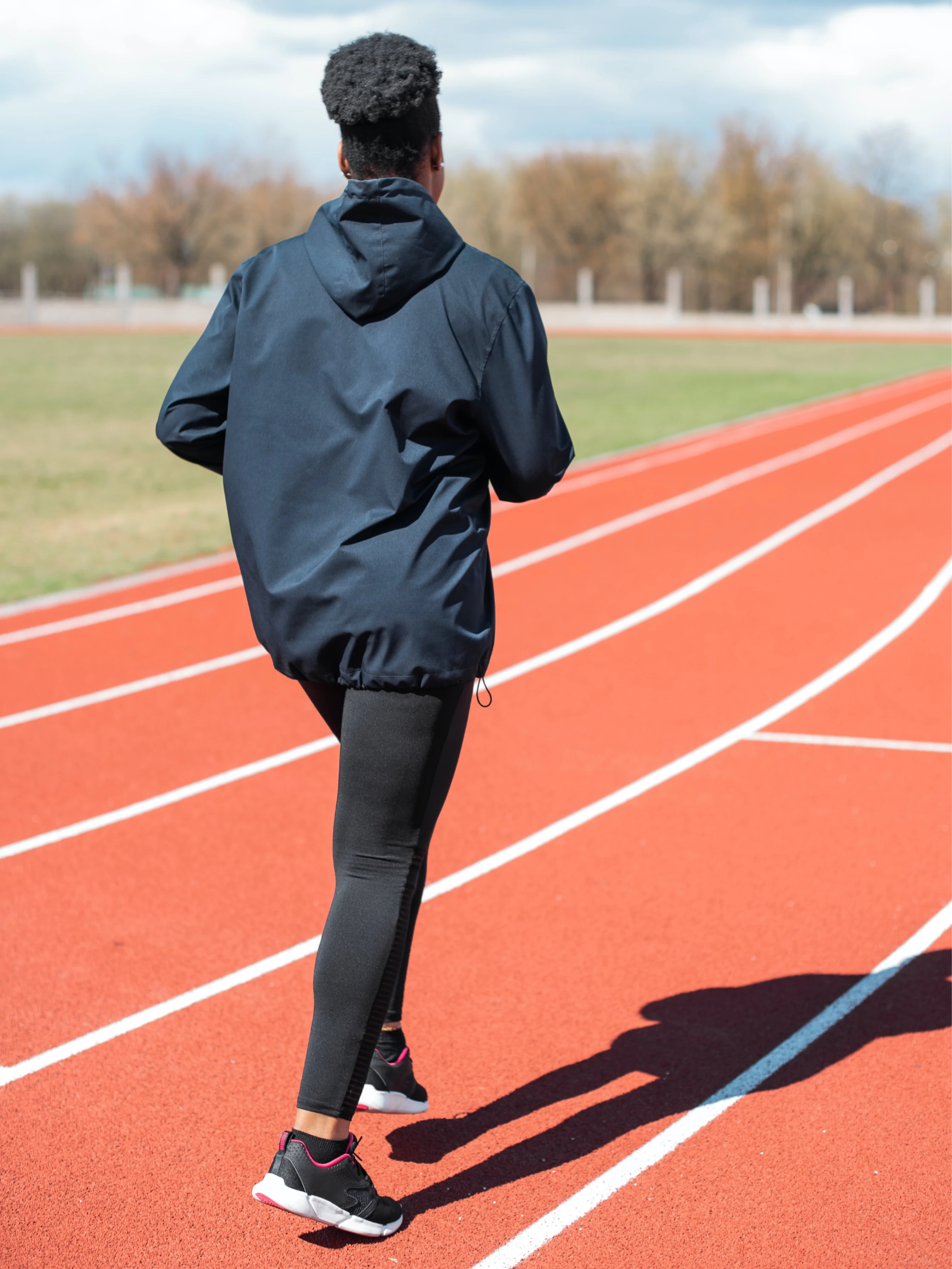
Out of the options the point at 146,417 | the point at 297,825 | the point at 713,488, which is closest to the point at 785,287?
the point at 146,417

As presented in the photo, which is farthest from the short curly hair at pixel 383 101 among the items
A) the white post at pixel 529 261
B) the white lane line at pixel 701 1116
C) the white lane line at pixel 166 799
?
the white post at pixel 529 261

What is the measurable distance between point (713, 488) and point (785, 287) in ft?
248

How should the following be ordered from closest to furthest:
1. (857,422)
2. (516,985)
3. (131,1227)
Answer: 1. (131,1227)
2. (516,985)
3. (857,422)

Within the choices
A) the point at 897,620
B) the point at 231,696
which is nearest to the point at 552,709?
the point at 231,696

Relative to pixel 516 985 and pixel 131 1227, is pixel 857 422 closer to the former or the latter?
pixel 516 985

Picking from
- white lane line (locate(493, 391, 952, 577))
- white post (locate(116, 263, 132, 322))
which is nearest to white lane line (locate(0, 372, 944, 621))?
white lane line (locate(493, 391, 952, 577))

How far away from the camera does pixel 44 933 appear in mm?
4301

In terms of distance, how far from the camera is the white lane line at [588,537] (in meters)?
8.88

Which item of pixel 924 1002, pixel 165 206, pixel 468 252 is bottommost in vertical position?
pixel 924 1002

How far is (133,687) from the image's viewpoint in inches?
289

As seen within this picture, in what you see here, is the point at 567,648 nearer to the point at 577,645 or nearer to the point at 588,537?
the point at 577,645

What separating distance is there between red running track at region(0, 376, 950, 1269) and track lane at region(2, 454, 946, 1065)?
0.02m

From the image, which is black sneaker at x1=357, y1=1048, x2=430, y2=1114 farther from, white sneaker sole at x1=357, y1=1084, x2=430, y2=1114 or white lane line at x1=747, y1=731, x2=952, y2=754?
white lane line at x1=747, y1=731, x2=952, y2=754

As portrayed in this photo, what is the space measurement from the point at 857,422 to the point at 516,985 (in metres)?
18.0
